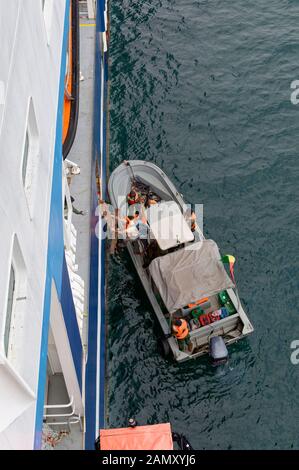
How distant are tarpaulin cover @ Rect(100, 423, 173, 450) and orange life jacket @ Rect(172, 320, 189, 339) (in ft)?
10.6

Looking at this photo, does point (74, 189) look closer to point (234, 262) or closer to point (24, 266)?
point (234, 262)

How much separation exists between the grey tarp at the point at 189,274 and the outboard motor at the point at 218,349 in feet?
3.72

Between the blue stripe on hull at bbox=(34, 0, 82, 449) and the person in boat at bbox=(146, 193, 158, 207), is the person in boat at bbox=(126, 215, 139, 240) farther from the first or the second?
the blue stripe on hull at bbox=(34, 0, 82, 449)

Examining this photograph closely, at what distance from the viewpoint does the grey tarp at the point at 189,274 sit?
14.4m

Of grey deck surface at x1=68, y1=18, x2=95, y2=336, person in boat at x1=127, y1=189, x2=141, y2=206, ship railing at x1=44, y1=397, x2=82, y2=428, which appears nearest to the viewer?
ship railing at x1=44, y1=397, x2=82, y2=428

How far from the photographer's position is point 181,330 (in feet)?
46.8

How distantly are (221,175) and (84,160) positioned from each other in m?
5.16

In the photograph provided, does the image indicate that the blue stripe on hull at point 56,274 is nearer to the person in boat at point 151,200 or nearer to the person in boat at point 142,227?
the person in boat at point 142,227

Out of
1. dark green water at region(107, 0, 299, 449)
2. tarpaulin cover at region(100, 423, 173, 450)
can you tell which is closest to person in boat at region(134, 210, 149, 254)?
dark green water at region(107, 0, 299, 449)

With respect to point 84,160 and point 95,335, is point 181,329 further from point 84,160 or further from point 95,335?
point 84,160

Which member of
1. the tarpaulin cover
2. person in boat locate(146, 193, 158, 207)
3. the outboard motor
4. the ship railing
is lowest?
the tarpaulin cover

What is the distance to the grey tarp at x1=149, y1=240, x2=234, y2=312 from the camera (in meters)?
14.4

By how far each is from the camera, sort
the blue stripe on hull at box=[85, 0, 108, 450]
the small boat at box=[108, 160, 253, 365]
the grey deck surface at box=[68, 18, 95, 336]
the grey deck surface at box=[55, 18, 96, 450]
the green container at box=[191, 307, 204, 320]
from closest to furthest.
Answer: the blue stripe on hull at box=[85, 0, 108, 450] < the grey deck surface at box=[55, 18, 96, 450] < the grey deck surface at box=[68, 18, 95, 336] < the small boat at box=[108, 160, 253, 365] < the green container at box=[191, 307, 204, 320]

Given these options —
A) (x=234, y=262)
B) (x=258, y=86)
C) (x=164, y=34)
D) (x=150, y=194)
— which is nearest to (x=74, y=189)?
(x=150, y=194)
